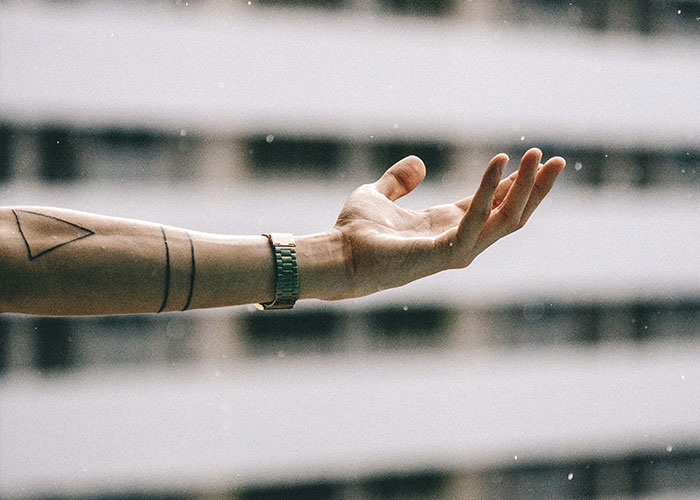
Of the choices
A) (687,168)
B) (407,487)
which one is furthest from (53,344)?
(687,168)

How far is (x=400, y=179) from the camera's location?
880mm

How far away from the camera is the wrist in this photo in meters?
0.80

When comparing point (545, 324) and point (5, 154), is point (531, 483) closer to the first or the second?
point (545, 324)

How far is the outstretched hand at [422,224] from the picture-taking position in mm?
695

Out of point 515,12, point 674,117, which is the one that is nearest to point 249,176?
point 515,12

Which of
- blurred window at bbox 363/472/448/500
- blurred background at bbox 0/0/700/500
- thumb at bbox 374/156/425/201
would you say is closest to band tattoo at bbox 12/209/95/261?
thumb at bbox 374/156/425/201

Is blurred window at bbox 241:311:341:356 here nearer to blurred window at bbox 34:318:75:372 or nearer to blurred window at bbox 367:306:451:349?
blurred window at bbox 367:306:451:349

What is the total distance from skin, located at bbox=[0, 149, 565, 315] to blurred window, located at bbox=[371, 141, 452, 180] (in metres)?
3.74

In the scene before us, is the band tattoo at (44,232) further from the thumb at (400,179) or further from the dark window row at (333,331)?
the dark window row at (333,331)

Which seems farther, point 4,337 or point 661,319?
point 661,319

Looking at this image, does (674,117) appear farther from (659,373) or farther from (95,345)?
(95,345)

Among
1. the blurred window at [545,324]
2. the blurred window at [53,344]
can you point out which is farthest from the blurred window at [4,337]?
the blurred window at [545,324]

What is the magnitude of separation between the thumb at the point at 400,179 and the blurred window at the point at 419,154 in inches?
144

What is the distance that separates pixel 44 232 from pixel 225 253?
0.18 meters
